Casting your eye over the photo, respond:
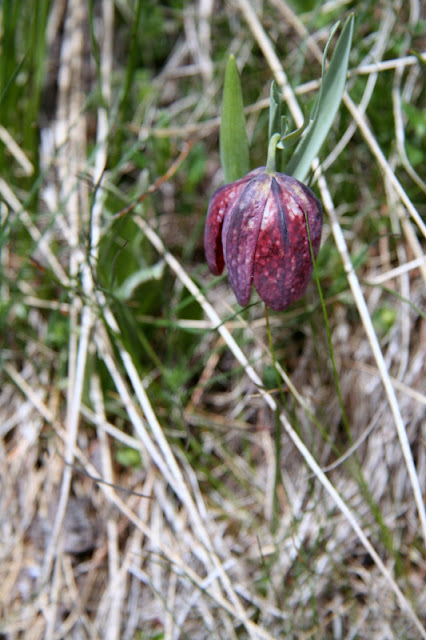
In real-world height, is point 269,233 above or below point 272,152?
below

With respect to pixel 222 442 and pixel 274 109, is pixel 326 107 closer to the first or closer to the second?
pixel 274 109

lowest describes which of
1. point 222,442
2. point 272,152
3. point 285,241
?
point 222,442

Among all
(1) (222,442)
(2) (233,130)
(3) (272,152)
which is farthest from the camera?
(1) (222,442)

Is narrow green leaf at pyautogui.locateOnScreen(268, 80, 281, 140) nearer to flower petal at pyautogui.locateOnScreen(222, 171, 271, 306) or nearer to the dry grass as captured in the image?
flower petal at pyautogui.locateOnScreen(222, 171, 271, 306)

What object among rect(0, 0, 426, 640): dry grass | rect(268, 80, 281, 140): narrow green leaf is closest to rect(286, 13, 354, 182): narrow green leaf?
rect(268, 80, 281, 140): narrow green leaf

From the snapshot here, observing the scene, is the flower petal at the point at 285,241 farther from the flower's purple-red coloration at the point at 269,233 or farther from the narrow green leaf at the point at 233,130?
the narrow green leaf at the point at 233,130

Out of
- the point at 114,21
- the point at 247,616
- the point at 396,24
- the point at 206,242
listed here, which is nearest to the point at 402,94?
the point at 396,24

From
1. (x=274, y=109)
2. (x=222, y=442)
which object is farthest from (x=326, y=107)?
(x=222, y=442)
